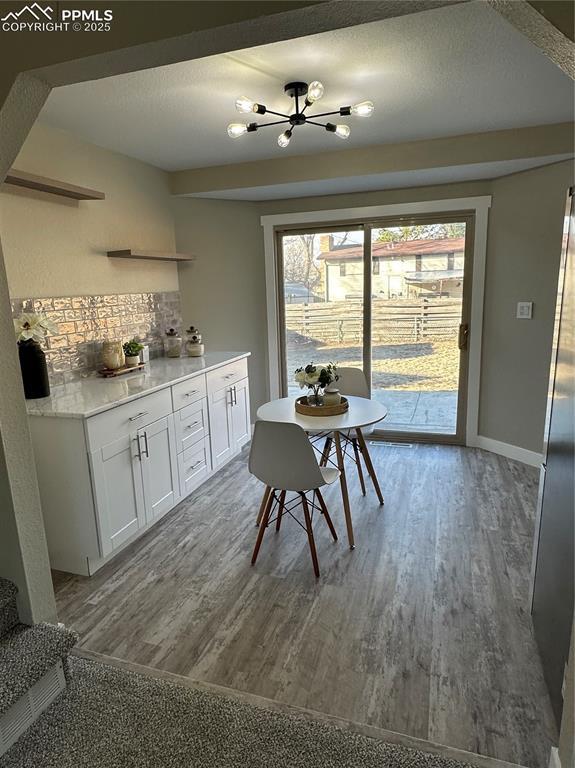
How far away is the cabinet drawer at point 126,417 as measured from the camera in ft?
7.90

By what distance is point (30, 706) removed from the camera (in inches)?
64.5

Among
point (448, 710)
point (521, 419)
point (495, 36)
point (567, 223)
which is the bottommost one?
point (448, 710)

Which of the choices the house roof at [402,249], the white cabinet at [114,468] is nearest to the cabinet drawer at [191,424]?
the white cabinet at [114,468]

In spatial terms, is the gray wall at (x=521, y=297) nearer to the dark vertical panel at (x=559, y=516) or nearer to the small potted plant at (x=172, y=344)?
the dark vertical panel at (x=559, y=516)

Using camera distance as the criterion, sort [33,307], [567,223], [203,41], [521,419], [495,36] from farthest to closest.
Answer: [521,419]
[33,307]
[495,36]
[567,223]
[203,41]

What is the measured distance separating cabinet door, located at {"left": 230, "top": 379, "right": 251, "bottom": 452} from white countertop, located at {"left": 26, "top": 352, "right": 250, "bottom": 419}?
1.00ft

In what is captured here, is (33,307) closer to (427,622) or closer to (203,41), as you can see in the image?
(203,41)

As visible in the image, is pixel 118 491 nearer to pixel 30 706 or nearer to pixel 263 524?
pixel 263 524

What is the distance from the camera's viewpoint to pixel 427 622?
210 centimetres

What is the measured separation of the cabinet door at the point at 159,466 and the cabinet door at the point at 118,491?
0.21 ft

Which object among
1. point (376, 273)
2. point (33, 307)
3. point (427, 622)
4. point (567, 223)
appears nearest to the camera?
point (567, 223)

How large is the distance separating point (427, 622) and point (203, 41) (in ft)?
7.61

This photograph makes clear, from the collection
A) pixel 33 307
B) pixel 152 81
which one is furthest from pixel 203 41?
pixel 33 307

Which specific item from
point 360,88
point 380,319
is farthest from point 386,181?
point 360,88
